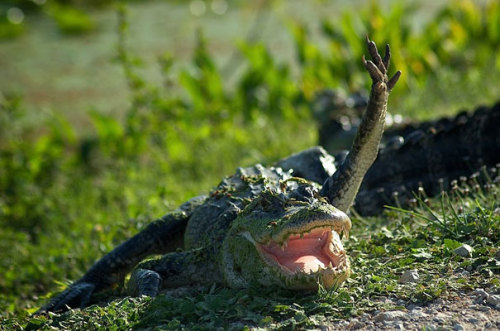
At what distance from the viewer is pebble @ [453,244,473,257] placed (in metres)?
3.47

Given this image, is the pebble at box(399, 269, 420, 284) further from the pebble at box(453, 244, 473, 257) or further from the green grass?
the pebble at box(453, 244, 473, 257)

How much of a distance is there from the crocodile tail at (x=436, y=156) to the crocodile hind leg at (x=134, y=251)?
1.27 metres

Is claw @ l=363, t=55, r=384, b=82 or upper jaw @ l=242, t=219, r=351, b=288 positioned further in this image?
claw @ l=363, t=55, r=384, b=82

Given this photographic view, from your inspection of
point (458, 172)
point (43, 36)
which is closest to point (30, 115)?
point (43, 36)

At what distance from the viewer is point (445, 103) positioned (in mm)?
8148

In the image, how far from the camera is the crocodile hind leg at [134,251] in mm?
4315

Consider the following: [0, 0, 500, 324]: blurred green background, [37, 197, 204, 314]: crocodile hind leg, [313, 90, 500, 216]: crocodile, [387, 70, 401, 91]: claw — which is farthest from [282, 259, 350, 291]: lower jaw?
[0, 0, 500, 324]: blurred green background

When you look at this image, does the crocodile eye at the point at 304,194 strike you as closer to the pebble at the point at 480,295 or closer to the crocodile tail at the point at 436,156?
the pebble at the point at 480,295

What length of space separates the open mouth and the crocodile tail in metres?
1.67

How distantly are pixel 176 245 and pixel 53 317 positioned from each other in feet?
3.98

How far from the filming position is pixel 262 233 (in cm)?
325

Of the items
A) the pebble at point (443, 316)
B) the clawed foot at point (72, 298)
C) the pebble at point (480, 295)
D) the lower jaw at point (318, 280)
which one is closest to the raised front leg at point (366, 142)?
the lower jaw at point (318, 280)

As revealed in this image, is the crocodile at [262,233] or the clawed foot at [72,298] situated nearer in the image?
the crocodile at [262,233]

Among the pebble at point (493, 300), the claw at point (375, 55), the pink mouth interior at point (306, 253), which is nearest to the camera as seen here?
the pebble at point (493, 300)
